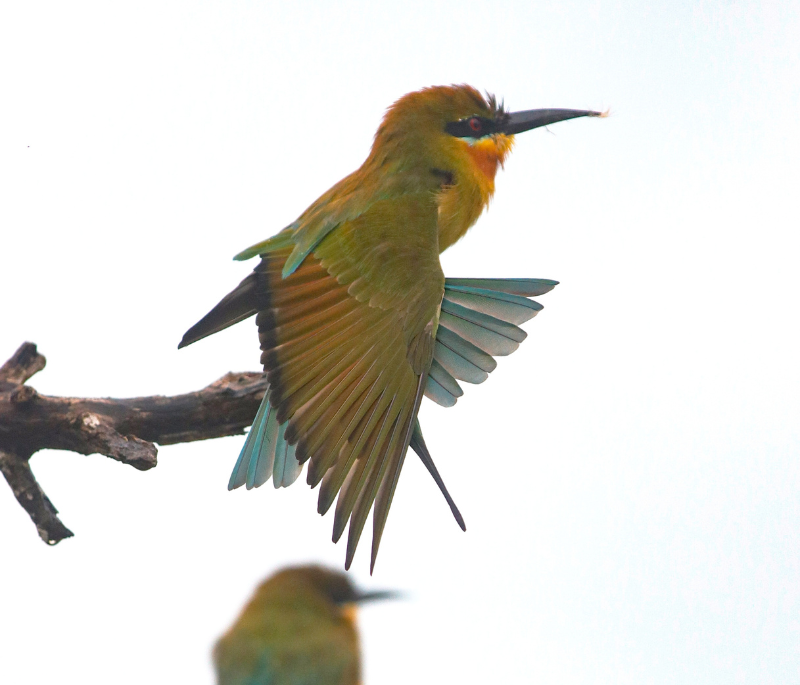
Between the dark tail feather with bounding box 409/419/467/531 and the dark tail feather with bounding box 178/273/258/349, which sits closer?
the dark tail feather with bounding box 409/419/467/531

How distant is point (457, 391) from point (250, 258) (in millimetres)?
560

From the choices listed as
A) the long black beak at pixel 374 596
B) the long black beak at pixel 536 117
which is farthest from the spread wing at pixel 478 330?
the long black beak at pixel 536 117

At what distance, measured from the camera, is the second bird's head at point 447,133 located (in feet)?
9.05

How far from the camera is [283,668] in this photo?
2.25m

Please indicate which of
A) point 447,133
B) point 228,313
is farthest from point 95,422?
point 447,133

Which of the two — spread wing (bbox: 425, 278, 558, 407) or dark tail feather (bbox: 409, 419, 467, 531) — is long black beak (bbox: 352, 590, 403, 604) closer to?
dark tail feather (bbox: 409, 419, 467, 531)

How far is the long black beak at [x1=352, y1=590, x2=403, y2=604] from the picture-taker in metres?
2.45

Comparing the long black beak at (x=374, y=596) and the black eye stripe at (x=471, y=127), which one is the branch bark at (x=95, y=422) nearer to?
the long black beak at (x=374, y=596)

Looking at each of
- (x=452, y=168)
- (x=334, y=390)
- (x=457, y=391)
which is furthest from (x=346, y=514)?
(x=452, y=168)

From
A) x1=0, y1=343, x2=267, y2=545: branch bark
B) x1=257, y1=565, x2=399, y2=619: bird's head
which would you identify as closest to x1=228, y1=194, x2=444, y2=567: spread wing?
x1=0, y1=343, x2=267, y2=545: branch bark

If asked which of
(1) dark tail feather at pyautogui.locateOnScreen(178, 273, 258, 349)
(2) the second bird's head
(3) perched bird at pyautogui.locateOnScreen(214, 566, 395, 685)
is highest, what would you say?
(2) the second bird's head

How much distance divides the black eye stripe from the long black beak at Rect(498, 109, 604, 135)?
0.06 metres

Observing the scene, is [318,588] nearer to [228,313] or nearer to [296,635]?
[296,635]

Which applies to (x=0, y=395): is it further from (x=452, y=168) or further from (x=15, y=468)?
(x=452, y=168)
